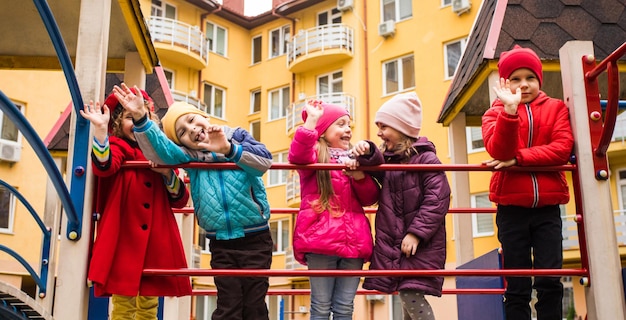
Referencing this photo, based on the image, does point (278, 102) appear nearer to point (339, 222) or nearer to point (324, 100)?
point (324, 100)

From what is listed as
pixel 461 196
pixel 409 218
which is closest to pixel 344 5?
pixel 461 196

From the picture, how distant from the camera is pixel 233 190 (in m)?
4.19

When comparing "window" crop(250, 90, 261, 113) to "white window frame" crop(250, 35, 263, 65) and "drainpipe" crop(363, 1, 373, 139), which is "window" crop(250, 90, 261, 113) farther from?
"drainpipe" crop(363, 1, 373, 139)

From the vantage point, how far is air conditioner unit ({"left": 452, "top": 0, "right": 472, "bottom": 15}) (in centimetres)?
2298

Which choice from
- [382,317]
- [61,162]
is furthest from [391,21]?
[61,162]

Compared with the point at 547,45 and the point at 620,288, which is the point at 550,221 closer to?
the point at 620,288

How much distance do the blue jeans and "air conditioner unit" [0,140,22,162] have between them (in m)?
18.5

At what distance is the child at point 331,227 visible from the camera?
165 inches

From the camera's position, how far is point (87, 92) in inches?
153

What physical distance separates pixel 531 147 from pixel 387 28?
21.4 m

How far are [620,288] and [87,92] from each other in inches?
120

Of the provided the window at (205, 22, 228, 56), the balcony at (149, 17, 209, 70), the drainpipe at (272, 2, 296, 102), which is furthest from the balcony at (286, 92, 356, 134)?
the window at (205, 22, 228, 56)

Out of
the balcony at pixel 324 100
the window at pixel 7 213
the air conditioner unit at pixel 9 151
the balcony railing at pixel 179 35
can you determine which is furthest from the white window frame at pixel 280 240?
the air conditioner unit at pixel 9 151

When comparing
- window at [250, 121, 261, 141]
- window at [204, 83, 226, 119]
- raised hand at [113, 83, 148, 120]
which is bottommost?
raised hand at [113, 83, 148, 120]
